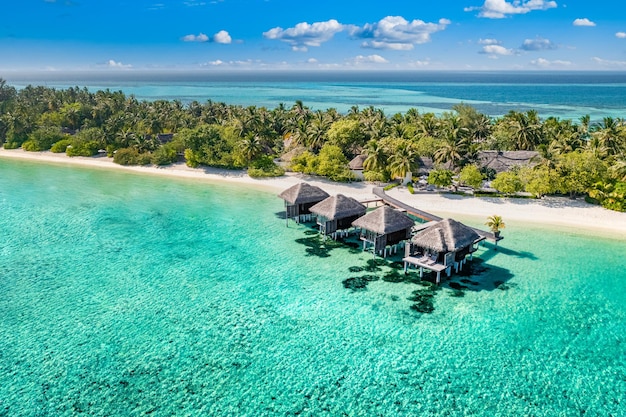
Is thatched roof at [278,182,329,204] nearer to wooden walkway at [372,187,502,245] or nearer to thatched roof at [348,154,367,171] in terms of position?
wooden walkway at [372,187,502,245]

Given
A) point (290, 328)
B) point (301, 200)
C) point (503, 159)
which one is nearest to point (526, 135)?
point (503, 159)

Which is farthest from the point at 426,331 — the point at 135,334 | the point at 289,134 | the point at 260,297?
the point at 289,134

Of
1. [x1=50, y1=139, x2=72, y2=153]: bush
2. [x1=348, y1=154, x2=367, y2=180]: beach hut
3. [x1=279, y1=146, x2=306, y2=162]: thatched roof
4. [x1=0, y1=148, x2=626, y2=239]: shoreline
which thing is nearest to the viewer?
[x1=0, y1=148, x2=626, y2=239]: shoreline

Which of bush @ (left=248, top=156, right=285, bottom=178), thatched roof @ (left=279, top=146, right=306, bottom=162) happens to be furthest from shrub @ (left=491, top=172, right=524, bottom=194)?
bush @ (left=248, top=156, right=285, bottom=178)

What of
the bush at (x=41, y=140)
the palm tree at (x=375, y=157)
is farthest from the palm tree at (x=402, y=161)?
the bush at (x=41, y=140)

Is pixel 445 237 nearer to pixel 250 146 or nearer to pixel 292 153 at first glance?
pixel 250 146

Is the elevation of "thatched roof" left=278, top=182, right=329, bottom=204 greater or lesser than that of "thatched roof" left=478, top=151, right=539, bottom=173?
lesser
